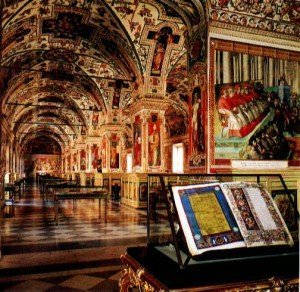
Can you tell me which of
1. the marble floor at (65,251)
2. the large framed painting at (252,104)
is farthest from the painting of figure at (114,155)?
the large framed painting at (252,104)

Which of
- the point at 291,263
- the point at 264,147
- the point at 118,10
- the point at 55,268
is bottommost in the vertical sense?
the point at 55,268

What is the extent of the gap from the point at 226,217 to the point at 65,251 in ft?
15.8

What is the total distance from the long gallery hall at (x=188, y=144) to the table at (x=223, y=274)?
0.01 meters

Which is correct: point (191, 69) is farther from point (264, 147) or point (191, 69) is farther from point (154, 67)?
point (154, 67)

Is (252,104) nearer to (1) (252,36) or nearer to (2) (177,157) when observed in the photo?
(1) (252,36)

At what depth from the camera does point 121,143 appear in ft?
68.9

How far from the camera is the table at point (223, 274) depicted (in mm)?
2463

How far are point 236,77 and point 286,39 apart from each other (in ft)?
6.20

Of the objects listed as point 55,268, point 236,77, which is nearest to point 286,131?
point 236,77

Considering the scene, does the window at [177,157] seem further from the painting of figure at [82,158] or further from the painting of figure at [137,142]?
the painting of figure at [137,142]

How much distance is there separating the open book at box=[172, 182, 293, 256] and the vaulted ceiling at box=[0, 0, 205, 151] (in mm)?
6508

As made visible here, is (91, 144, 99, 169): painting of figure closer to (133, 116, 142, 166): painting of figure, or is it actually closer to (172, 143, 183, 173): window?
(172, 143, 183, 173): window

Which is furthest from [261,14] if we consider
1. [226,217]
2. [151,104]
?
[226,217]

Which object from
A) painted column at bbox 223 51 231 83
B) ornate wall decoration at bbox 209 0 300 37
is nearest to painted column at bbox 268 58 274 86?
ornate wall decoration at bbox 209 0 300 37
